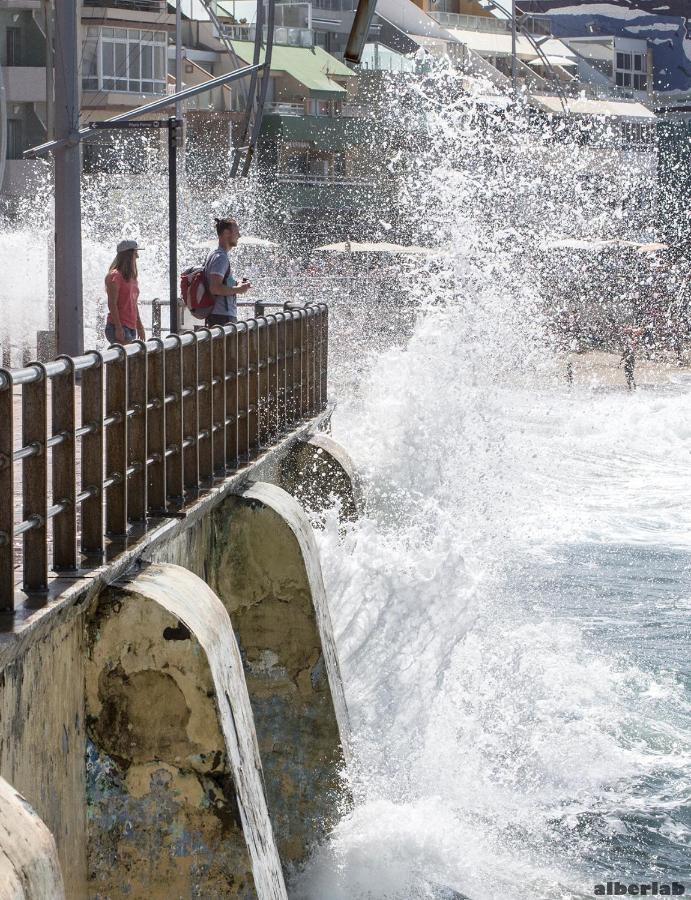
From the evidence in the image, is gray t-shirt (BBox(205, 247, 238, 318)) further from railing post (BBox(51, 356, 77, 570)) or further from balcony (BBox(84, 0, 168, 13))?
balcony (BBox(84, 0, 168, 13))

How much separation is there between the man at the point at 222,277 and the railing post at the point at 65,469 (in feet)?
18.6

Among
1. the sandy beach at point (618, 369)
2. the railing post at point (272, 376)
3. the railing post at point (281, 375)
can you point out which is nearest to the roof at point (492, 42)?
the sandy beach at point (618, 369)

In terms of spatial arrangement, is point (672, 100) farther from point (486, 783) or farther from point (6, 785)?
point (6, 785)

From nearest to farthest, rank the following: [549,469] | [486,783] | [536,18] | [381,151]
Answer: [486,783]
[549,469]
[381,151]
[536,18]

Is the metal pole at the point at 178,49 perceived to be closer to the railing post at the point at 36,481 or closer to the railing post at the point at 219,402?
the railing post at the point at 219,402

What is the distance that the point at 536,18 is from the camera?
77.5 meters

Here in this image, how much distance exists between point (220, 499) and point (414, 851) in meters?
2.06

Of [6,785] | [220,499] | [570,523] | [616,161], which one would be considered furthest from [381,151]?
[6,785]

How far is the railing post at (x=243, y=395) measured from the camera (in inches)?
348

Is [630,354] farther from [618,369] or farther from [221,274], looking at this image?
[221,274]

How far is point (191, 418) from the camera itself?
733cm

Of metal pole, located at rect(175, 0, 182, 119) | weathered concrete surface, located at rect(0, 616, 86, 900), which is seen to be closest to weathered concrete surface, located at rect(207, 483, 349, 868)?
weathered concrete surface, located at rect(0, 616, 86, 900)

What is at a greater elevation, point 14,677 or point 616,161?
point 616,161

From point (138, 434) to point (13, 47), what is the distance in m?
44.0
